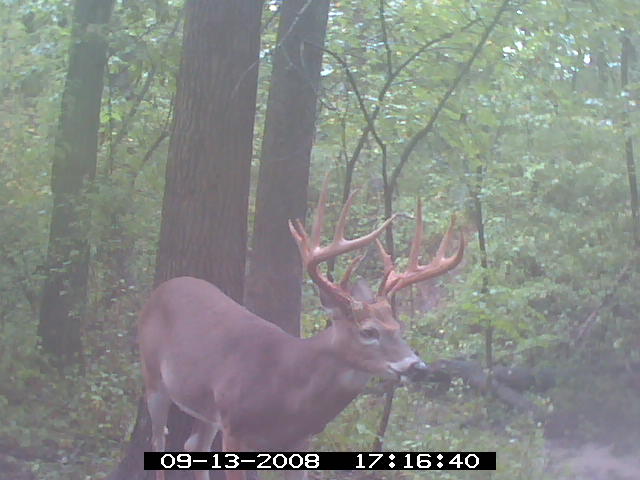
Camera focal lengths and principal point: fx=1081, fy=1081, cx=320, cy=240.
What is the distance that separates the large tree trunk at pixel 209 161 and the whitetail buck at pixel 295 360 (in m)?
0.92

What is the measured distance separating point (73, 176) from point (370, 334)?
266 inches

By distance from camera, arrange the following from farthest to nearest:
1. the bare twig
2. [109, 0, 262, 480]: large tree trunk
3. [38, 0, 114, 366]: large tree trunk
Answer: [38, 0, 114, 366]: large tree trunk, the bare twig, [109, 0, 262, 480]: large tree trunk

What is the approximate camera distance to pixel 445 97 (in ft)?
31.9

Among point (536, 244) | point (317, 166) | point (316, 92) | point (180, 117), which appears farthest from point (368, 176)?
point (180, 117)

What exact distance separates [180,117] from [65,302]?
15.7ft

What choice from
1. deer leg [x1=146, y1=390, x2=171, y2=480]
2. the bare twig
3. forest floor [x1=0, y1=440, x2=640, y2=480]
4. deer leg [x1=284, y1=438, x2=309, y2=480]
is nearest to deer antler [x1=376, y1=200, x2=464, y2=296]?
deer leg [x1=284, y1=438, x2=309, y2=480]

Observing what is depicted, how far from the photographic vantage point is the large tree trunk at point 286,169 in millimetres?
9211

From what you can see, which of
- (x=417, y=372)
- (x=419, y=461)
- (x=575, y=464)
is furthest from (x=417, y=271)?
(x=575, y=464)

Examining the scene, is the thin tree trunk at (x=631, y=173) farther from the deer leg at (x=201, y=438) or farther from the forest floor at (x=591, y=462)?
the deer leg at (x=201, y=438)

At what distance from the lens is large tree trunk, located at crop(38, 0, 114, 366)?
11.8 metres

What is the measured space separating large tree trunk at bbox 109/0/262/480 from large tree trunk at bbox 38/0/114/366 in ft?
12.5

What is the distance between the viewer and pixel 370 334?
628cm

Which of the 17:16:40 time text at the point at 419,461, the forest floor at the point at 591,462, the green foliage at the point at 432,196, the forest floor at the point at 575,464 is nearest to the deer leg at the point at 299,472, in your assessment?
the 17:16:40 time text at the point at 419,461
